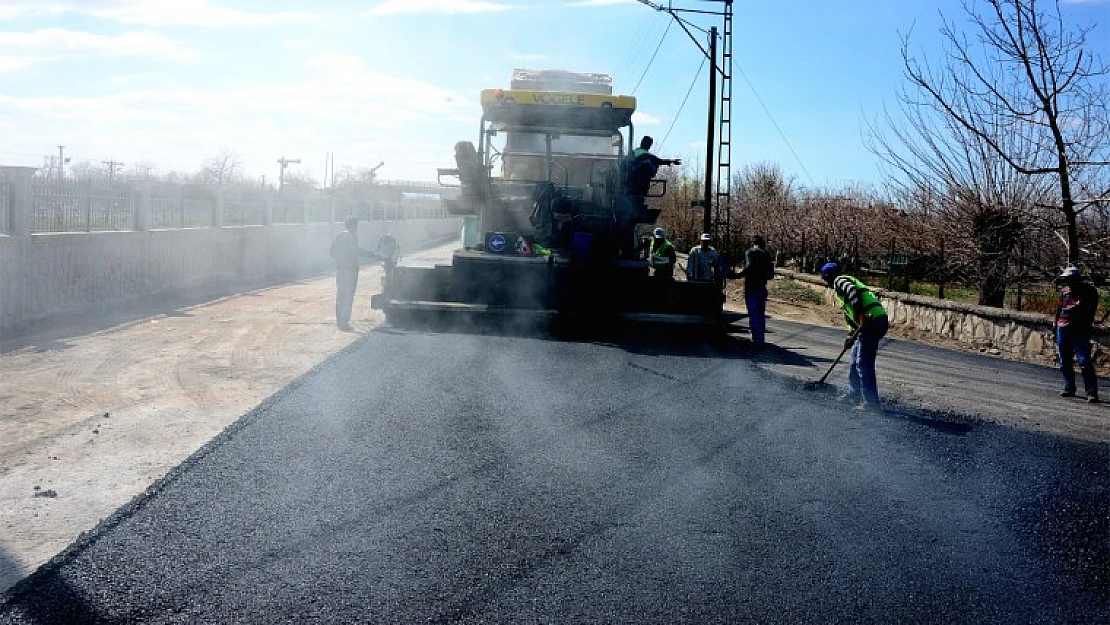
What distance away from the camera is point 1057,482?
6148 millimetres

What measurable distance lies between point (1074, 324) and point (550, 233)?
6218 mm

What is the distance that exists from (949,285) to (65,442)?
14.7m

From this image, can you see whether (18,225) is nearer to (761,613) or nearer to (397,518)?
(397,518)

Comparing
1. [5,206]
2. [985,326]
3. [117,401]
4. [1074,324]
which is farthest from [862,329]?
[5,206]

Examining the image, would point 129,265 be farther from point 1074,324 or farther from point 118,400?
point 1074,324

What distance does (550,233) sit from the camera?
12438 mm

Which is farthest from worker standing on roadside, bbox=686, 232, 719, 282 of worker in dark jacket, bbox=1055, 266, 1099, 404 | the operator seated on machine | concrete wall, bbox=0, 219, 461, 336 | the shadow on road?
the shadow on road

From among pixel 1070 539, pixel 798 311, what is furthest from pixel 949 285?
pixel 1070 539

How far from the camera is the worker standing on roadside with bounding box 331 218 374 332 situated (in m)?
12.8

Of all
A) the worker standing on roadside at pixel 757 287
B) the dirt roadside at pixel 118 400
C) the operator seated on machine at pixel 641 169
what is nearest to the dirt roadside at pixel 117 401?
the dirt roadside at pixel 118 400

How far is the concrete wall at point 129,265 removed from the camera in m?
11.2

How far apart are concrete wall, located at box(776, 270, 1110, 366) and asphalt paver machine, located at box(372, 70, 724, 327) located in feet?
15.5

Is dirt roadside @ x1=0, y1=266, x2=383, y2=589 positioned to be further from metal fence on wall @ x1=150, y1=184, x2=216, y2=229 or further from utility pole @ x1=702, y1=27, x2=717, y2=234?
utility pole @ x1=702, y1=27, x2=717, y2=234

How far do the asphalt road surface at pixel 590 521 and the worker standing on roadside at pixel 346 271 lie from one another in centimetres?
483
